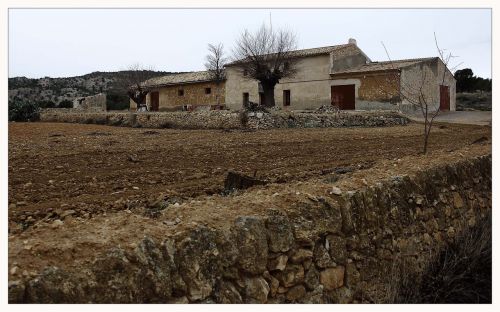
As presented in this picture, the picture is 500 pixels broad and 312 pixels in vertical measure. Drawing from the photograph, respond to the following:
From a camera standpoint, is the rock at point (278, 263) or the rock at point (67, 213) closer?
the rock at point (67, 213)

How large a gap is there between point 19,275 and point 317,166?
575cm

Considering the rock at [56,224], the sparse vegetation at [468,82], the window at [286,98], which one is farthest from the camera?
the sparse vegetation at [468,82]

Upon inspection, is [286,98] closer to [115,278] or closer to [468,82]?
[468,82]

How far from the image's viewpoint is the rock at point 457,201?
786 centimetres

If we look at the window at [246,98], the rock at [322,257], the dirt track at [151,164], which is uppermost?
the window at [246,98]

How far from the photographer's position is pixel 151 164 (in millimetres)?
7758

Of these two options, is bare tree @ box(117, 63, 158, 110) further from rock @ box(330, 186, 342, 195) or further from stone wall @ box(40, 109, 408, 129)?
rock @ box(330, 186, 342, 195)

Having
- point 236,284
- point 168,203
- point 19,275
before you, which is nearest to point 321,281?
point 236,284

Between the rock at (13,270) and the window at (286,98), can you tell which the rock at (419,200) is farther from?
the window at (286,98)

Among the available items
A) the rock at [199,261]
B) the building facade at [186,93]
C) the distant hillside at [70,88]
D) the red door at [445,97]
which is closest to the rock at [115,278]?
the rock at [199,261]

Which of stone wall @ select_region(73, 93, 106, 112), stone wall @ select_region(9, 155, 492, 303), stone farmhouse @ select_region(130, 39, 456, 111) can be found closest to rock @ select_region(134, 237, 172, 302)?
stone wall @ select_region(9, 155, 492, 303)

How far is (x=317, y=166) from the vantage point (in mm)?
8016

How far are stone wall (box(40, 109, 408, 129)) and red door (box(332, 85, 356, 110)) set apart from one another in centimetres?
644

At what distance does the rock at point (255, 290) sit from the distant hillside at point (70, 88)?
115 feet
